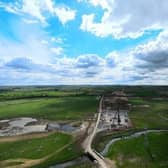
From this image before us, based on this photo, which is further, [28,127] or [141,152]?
[28,127]

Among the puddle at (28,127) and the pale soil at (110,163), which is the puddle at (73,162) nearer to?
the pale soil at (110,163)

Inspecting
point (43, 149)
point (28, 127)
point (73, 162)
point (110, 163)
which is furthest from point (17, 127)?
point (110, 163)

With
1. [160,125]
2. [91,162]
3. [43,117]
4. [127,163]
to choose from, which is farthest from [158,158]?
[43,117]

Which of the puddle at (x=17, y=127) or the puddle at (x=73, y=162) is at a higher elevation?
the puddle at (x=17, y=127)

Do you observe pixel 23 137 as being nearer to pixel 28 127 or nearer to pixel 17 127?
pixel 28 127

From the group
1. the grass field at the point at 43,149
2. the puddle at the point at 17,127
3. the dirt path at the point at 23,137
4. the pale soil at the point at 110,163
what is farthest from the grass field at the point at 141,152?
the puddle at the point at 17,127

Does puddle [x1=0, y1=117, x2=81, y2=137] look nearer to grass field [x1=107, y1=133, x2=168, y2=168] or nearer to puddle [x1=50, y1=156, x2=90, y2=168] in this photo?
grass field [x1=107, y1=133, x2=168, y2=168]
